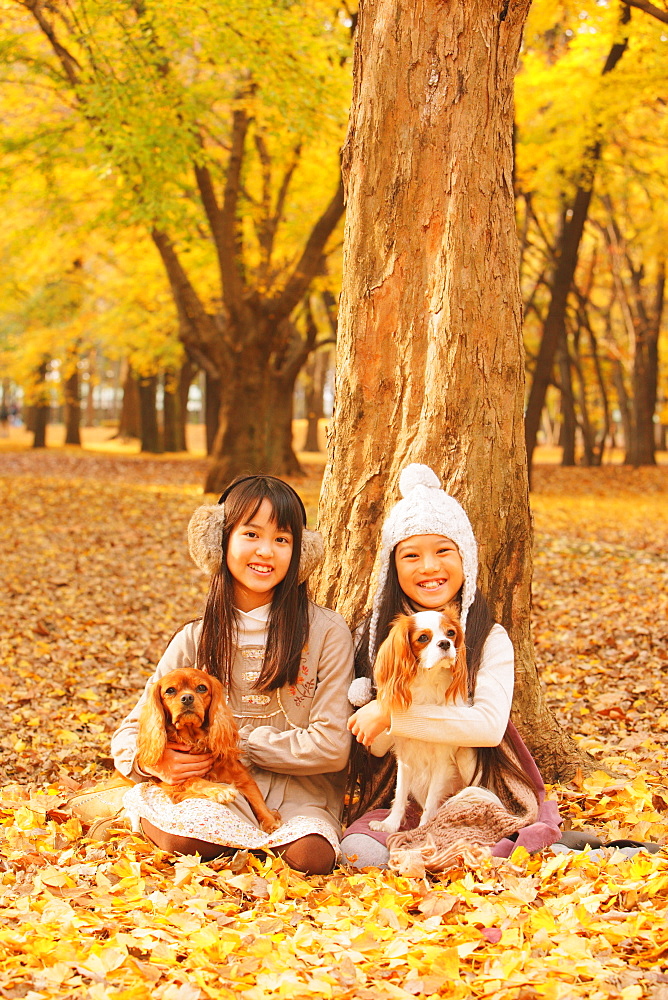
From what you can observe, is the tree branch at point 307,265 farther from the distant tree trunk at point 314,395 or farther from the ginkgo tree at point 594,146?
the distant tree trunk at point 314,395

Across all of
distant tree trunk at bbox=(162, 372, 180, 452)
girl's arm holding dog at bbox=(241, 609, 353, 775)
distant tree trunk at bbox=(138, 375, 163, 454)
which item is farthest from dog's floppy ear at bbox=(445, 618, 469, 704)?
distant tree trunk at bbox=(138, 375, 163, 454)

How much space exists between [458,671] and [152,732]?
116 centimetres

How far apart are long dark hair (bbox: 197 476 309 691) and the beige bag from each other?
0.70 m

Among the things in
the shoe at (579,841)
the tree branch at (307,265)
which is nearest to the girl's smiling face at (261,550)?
the shoe at (579,841)

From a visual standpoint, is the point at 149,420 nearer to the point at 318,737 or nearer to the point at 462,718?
the point at 318,737

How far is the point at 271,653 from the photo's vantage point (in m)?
4.05

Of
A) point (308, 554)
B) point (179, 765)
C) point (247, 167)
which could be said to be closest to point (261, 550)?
point (308, 554)

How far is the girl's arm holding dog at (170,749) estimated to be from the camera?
3.75 m

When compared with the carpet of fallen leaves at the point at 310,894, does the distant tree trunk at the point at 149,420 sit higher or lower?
higher

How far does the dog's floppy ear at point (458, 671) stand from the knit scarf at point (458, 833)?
381 millimetres

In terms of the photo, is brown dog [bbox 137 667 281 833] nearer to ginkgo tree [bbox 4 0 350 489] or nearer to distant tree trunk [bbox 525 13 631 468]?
ginkgo tree [bbox 4 0 350 489]

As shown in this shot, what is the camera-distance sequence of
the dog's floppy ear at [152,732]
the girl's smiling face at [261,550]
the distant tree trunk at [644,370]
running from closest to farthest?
1. the dog's floppy ear at [152,732]
2. the girl's smiling face at [261,550]
3. the distant tree trunk at [644,370]

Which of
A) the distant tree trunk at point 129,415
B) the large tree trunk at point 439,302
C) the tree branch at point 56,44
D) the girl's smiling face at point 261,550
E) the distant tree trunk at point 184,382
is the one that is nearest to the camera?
the girl's smiling face at point 261,550

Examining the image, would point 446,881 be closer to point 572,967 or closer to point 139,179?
point 572,967
